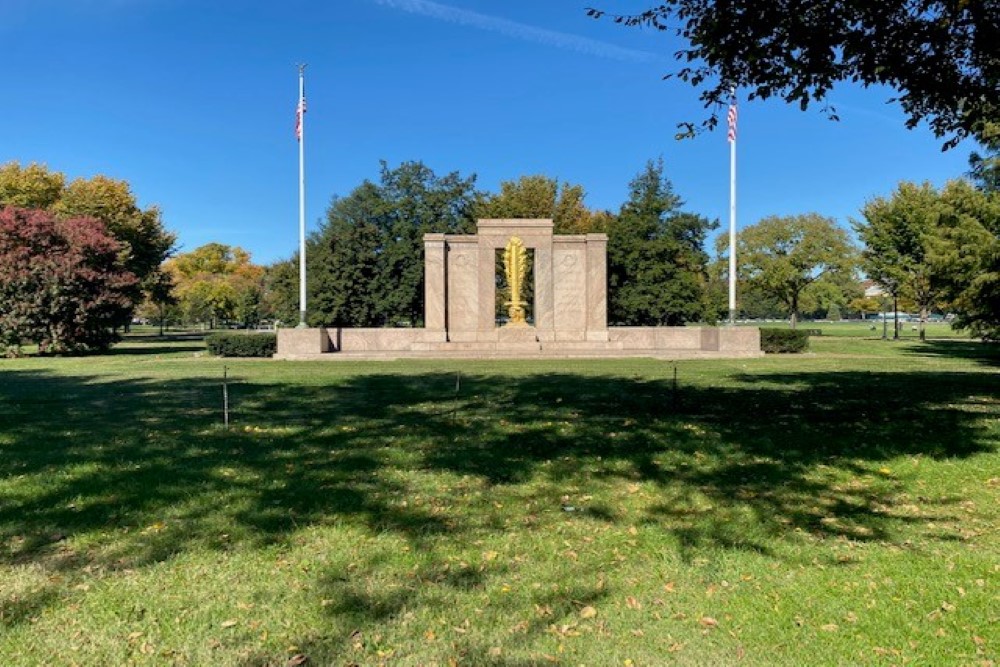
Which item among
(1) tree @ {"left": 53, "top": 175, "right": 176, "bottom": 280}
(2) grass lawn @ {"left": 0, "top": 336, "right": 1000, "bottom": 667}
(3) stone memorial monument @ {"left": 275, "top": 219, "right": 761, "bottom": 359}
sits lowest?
(2) grass lawn @ {"left": 0, "top": 336, "right": 1000, "bottom": 667}

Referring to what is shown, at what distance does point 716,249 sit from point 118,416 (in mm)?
53324

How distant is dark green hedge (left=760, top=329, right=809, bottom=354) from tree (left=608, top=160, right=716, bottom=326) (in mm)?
9024

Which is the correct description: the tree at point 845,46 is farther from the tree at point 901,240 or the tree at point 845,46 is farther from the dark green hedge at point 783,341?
the tree at point 901,240

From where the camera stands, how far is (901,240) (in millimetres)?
36625

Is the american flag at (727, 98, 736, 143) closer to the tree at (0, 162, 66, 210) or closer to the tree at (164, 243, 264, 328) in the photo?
the tree at (0, 162, 66, 210)

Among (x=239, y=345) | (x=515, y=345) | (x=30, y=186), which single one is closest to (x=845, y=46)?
(x=515, y=345)

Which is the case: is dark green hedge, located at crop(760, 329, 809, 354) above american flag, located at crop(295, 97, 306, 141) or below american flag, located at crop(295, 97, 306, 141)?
below

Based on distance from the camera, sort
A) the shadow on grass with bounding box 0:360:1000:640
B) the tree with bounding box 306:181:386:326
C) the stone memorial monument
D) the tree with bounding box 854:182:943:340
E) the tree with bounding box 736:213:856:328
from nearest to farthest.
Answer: the shadow on grass with bounding box 0:360:1000:640 → the stone memorial monument → the tree with bounding box 854:182:943:340 → the tree with bounding box 306:181:386:326 → the tree with bounding box 736:213:856:328

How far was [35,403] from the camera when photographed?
11.6 m

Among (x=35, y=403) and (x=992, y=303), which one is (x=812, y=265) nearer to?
(x=992, y=303)

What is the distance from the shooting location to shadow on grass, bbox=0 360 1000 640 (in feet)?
15.8

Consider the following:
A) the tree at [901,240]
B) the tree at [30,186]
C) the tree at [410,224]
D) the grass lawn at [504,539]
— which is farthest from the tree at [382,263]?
the grass lawn at [504,539]

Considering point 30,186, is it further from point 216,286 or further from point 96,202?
point 216,286

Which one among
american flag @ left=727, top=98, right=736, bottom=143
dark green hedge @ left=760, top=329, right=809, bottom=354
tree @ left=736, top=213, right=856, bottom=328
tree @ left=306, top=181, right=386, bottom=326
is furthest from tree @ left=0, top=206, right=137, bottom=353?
tree @ left=736, top=213, right=856, bottom=328
